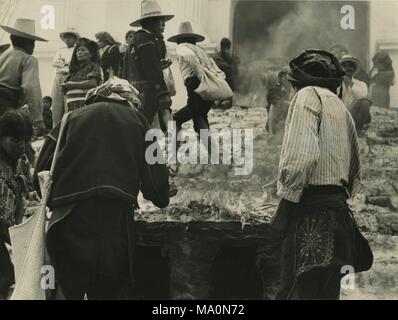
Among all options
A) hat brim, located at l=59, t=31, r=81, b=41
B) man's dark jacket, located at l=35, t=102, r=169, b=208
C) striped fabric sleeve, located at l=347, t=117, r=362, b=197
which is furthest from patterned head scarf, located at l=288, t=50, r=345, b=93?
hat brim, located at l=59, t=31, r=81, b=41

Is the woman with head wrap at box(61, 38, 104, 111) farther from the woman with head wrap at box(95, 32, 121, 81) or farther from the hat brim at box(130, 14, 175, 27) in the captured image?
the hat brim at box(130, 14, 175, 27)

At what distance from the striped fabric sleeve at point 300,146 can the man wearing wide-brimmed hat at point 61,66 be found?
2375 millimetres

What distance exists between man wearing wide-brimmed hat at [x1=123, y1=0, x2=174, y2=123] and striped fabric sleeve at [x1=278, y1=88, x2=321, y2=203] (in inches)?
67.0

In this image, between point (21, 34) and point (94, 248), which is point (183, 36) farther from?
point (94, 248)

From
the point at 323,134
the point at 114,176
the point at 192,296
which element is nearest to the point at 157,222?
the point at 192,296

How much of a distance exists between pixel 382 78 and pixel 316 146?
2094 millimetres

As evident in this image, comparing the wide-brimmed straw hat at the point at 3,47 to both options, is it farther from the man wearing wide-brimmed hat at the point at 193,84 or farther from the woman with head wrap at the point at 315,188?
the woman with head wrap at the point at 315,188

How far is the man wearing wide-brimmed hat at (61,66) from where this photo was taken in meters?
8.00

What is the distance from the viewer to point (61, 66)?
321 inches

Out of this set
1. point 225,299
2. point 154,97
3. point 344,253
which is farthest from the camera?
point 154,97

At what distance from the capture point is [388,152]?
25.7ft

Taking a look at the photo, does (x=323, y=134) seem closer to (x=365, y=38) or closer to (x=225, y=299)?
(x=225, y=299)

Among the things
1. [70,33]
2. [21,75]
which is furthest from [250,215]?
[70,33]

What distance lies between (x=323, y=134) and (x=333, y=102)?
Result: 23cm
